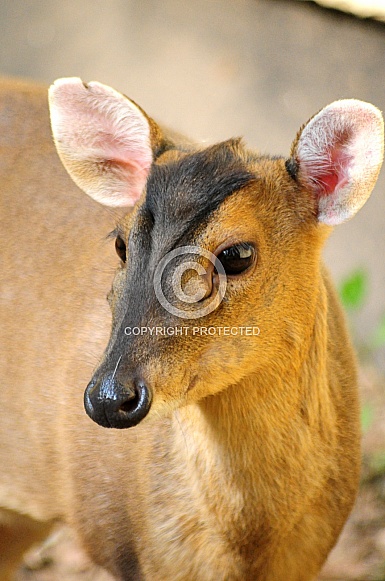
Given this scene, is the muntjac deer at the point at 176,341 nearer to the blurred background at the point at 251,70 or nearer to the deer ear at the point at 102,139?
the deer ear at the point at 102,139

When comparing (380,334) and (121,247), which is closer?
(121,247)

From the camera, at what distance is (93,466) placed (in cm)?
296

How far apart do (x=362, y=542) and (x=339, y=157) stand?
2.08 m

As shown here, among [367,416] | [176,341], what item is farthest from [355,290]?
[176,341]

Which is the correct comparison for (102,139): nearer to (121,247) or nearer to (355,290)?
(121,247)

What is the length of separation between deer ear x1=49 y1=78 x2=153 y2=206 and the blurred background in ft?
6.16

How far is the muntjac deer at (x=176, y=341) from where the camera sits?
223 centimetres

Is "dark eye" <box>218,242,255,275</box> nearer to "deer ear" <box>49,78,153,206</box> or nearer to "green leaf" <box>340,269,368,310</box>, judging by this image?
"deer ear" <box>49,78,153,206</box>

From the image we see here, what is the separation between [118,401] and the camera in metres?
2.07

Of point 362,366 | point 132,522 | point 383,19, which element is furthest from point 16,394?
point 383,19

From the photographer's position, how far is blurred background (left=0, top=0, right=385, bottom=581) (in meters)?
4.70

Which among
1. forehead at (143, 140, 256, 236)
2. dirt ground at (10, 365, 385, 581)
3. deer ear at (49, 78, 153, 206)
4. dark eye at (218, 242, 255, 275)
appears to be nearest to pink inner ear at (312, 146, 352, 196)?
forehead at (143, 140, 256, 236)

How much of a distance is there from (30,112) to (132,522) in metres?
1.53

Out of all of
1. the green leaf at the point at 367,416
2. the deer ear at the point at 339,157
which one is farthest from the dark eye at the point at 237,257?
the green leaf at the point at 367,416
